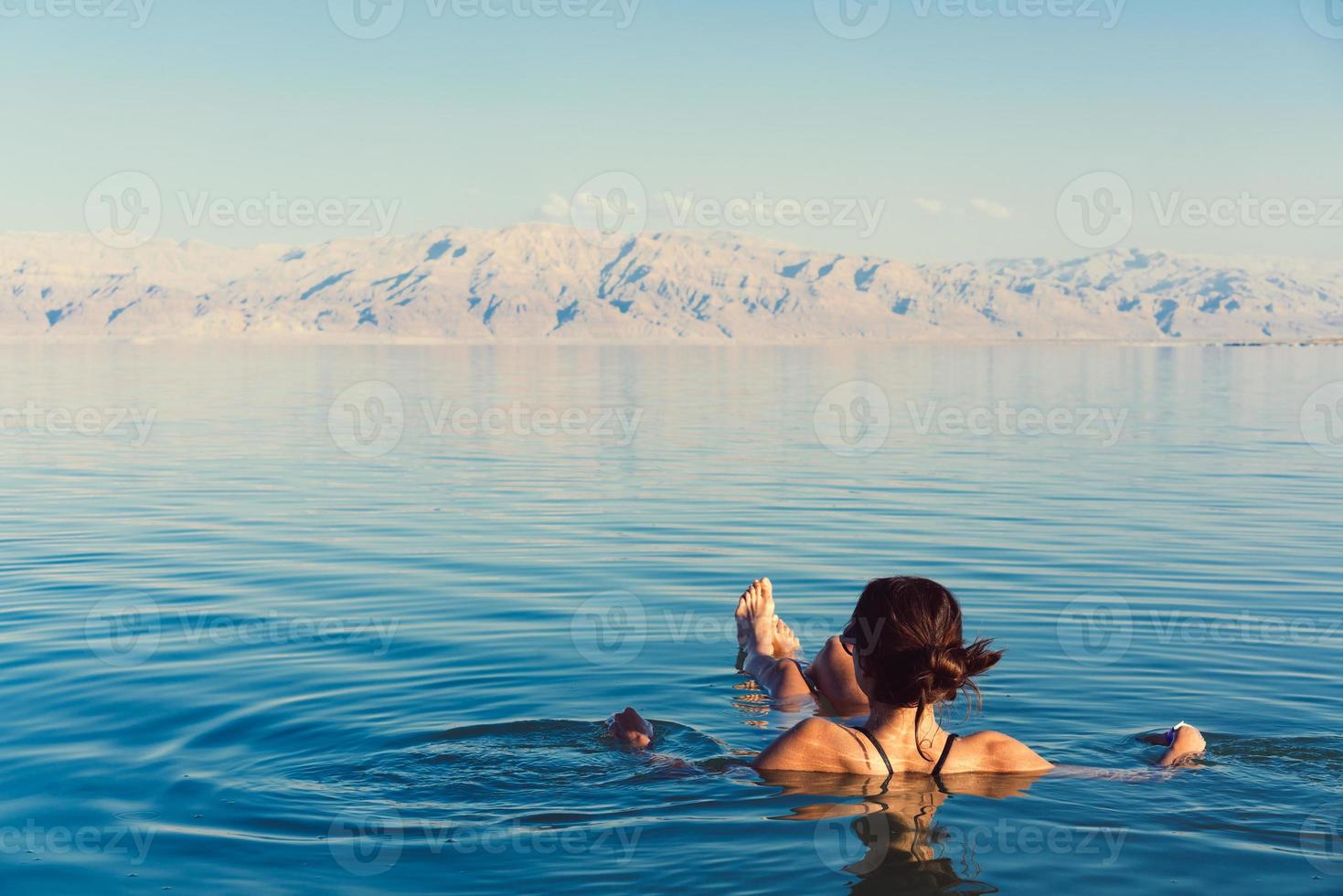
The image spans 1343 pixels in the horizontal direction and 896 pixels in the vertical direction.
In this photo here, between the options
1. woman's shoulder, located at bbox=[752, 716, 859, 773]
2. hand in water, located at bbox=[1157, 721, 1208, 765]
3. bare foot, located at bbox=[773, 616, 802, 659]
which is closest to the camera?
woman's shoulder, located at bbox=[752, 716, 859, 773]

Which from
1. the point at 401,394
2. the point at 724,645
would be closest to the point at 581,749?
the point at 724,645

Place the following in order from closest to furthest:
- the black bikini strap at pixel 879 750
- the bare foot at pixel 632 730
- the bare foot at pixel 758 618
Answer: the black bikini strap at pixel 879 750 → the bare foot at pixel 632 730 → the bare foot at pixel 758 618

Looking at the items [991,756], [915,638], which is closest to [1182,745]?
[991,756]

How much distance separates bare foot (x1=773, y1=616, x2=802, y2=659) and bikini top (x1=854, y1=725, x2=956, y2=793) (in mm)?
3096

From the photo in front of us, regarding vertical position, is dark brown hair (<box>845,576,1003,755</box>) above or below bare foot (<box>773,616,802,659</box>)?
above

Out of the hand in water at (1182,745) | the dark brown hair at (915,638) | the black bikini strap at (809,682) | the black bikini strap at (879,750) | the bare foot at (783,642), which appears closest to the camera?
the dark brown hair at (915,638)

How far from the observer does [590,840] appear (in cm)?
670

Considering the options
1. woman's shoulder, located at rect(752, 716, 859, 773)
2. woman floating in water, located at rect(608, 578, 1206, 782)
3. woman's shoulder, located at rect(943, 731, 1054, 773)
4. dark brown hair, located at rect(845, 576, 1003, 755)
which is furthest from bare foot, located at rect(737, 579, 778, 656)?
dark brown hair, located at rect(845, 576, 1003, 755)

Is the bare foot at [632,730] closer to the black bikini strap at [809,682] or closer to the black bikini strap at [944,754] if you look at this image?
the black bikini strap at [809,682]

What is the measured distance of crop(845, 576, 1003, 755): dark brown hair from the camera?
5.67 m

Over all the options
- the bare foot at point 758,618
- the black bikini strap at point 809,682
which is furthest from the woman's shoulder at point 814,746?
the bare foot at point 758,618

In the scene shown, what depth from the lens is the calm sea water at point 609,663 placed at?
6.54 m

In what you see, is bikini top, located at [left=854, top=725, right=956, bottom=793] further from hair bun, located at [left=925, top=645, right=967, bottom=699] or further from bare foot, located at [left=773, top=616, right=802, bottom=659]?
bare foot, located at [left=773, top=616, right=802, bottom=659]

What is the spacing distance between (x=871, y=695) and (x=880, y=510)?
14635 millimetres
